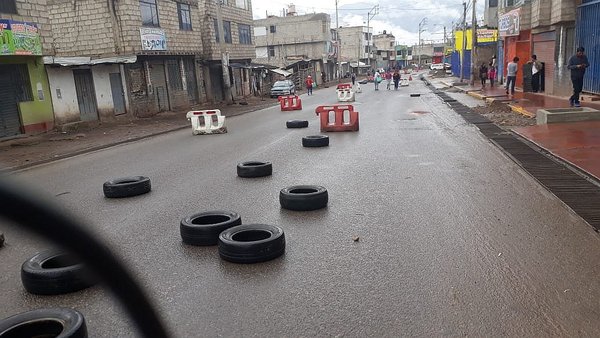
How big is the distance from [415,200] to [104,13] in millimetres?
24313

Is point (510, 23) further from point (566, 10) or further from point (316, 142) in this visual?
point (316, 142)

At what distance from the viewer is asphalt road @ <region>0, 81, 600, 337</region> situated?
4.03 metres

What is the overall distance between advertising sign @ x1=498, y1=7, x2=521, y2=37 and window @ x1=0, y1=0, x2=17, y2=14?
Result: 24.0 m

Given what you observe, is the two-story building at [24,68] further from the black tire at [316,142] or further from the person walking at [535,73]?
the person walking at [535,73]

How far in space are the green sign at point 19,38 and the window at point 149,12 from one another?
918 centimetres

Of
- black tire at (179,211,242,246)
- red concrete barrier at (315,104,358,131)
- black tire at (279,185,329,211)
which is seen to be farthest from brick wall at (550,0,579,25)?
black tire at (179,211,242,246)

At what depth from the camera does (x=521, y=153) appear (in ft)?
37.0

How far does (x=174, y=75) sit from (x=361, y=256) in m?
29.3

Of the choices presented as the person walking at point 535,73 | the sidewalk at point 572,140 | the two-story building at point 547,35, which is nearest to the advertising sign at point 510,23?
the two-story building at point 547,35

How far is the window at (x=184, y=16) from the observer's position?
3250cm

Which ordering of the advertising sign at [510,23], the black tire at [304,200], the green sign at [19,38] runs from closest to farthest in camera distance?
the black tire at [304,200] < the green sign at [19,38] < the advertising sign at [510,23]

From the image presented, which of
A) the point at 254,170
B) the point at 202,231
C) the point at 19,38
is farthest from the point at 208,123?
the point at 202,231

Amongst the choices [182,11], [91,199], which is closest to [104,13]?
[182,11]

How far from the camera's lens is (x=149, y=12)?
95.0ft
